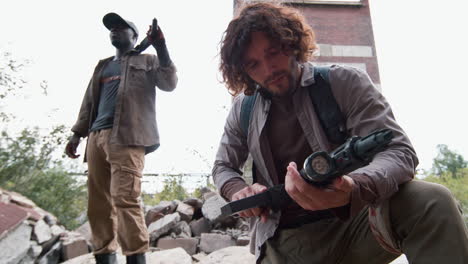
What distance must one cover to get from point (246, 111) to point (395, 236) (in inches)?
35.1

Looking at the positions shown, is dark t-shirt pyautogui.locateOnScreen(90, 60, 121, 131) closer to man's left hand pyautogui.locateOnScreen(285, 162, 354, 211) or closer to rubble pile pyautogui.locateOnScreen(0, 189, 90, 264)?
rubble pile pyautogui.locateOnScreen(0, 189, 90, 264)

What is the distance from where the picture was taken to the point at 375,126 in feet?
3.96

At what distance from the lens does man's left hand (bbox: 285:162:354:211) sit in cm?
95

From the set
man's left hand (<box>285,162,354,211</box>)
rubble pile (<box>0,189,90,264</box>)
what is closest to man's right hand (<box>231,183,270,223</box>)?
man's left hand (<box>285,162,354,211</box>)

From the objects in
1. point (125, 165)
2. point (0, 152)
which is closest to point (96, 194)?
Answer: point (125, 165)

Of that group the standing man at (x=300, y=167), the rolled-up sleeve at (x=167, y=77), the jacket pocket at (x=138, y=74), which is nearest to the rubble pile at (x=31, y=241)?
the jacket pocket at (x=138, y=74)

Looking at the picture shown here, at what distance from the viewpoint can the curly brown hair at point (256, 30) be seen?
1604 millimetres

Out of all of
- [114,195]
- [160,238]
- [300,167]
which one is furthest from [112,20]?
[160,238]

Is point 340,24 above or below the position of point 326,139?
above

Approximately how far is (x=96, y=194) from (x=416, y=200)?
100.0 inches

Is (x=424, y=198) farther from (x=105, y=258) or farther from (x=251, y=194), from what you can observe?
(x=105, y=258)

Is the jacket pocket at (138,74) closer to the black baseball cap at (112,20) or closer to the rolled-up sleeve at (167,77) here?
the rolled-up sleeve at (167,77)

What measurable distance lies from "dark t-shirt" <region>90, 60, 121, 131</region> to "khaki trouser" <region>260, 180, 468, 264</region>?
199 cm

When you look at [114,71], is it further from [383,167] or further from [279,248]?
[383,167]
